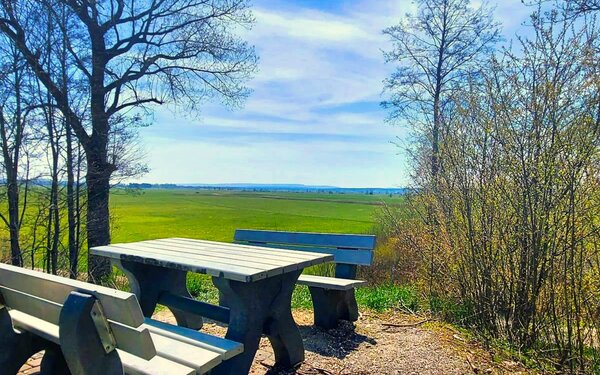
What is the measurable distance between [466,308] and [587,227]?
1.52 meters

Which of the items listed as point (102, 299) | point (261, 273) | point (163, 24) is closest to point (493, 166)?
point (261, 273)

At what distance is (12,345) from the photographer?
2.22 meters

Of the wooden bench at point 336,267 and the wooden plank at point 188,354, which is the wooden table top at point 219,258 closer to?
the wooden plank at point 188,354

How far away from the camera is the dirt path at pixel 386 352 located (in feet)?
9.83

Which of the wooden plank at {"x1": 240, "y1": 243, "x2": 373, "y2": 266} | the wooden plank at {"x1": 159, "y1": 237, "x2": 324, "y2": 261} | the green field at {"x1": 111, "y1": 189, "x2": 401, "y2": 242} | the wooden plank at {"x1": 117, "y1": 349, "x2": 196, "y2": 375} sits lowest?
the green field at {"x1": 111, "y1": 189, "x2": 401, "y2": 242}

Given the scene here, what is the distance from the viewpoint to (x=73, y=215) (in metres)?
6.19

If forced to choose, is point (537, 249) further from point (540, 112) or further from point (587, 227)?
point (540, 112)

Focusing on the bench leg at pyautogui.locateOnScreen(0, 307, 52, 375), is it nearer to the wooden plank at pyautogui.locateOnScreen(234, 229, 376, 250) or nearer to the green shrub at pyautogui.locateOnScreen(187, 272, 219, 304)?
the wooden plank at pyautogui.locateOnScreen(234, 229, 376, 250)

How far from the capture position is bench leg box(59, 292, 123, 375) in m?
1.47

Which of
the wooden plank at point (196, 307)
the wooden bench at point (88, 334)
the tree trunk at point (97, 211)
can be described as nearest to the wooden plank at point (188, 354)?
the wooden bench at point (88, 334)

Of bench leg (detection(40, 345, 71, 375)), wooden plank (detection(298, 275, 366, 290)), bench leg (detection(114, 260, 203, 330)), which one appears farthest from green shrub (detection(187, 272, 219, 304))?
bench leg (detection(40, 345, 71, 375))

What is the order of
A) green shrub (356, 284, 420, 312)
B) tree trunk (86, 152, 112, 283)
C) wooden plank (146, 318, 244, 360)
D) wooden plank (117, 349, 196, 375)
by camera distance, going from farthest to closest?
1. tree trunk (86, 152, 112, 283)
2. green shrub (356, 284, 420, 312)
3. wooden plank (146, 318, 244, 360)
4. wooden plank (117, 349, 196, 375)

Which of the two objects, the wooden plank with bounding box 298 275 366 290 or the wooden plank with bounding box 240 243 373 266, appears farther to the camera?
the wooden plank with bounding box 240 243 373 266

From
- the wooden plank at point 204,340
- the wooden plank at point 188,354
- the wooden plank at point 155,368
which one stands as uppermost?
the wooden plank at point 155,368
